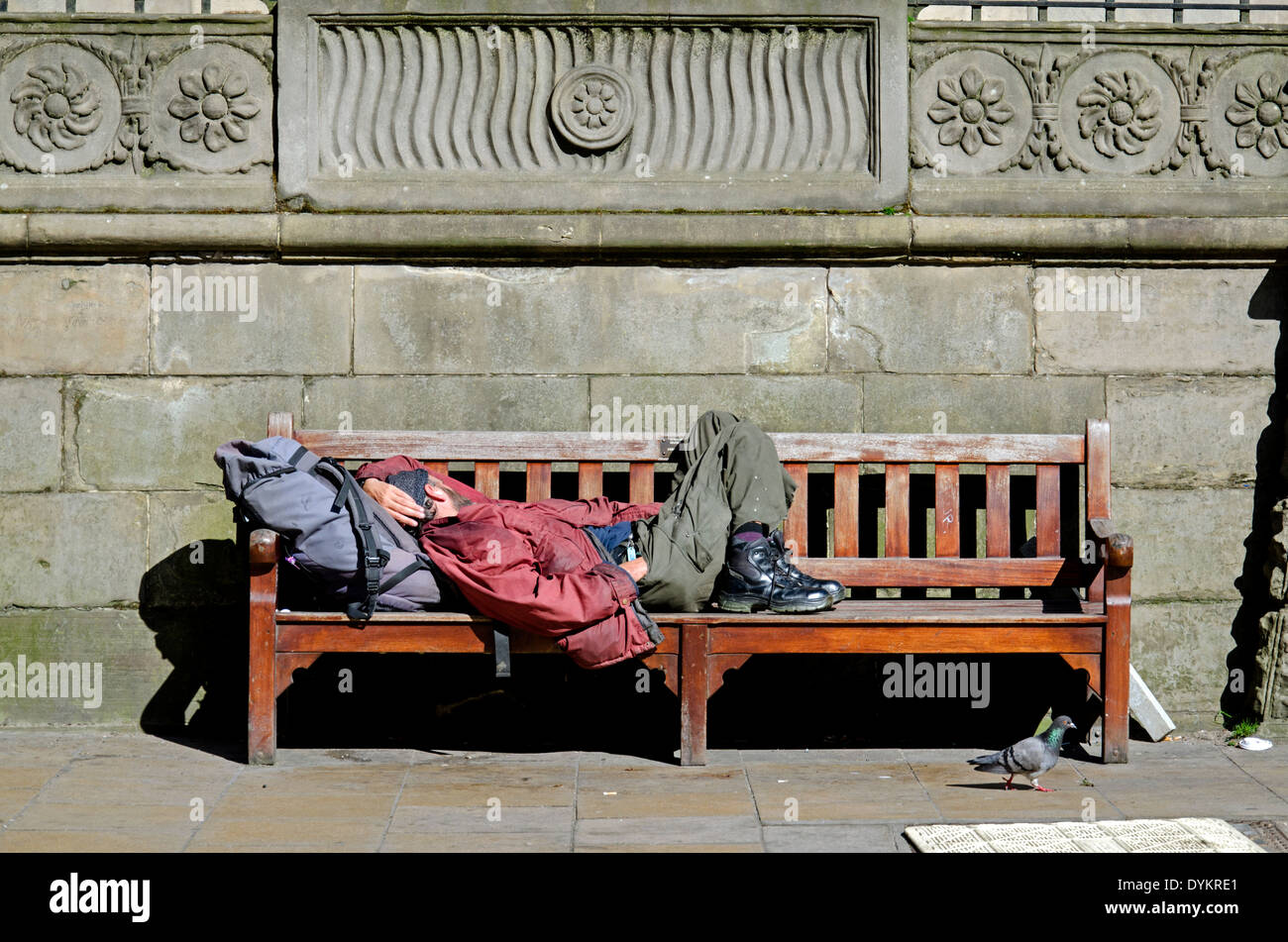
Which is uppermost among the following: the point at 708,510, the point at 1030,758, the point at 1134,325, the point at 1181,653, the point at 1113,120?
the point at 1113,120

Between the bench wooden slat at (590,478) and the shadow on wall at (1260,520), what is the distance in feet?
8.73

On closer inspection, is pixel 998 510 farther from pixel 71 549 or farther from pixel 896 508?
pixel 71 549

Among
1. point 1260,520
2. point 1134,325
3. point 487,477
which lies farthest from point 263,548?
point 1260,520

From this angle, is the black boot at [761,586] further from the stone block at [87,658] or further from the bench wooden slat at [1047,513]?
the stone block at [87,658]

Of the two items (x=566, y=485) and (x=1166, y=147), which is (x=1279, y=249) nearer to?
(x=1166, y=147)

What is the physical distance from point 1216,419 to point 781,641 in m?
2.21

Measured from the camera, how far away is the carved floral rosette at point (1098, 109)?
229 inches

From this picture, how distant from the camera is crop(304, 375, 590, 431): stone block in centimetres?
572

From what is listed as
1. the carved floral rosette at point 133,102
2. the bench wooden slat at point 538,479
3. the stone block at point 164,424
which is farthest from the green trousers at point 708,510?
the carved floral rosette at point 133,102

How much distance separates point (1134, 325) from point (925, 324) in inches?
33.9

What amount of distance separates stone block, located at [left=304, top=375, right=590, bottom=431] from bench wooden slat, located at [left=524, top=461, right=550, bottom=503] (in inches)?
11.9

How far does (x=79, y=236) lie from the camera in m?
5.61

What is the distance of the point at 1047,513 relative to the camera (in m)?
5.49

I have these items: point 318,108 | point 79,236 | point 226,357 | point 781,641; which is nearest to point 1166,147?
point 781,641
